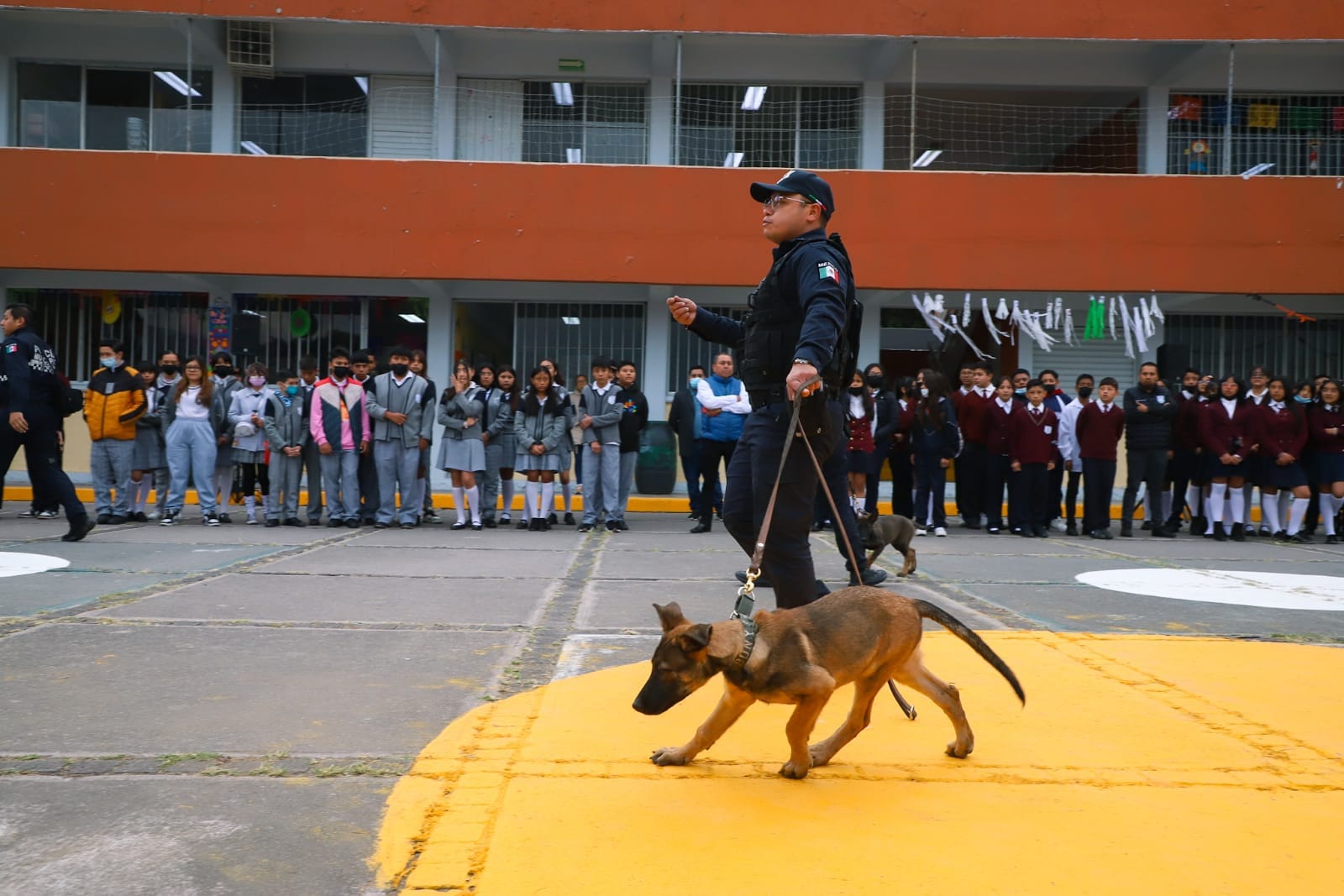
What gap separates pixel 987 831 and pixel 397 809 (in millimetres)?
1672

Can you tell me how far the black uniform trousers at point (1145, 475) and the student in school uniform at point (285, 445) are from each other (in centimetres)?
1022

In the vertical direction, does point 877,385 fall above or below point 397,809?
above

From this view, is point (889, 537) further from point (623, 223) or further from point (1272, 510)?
point (623, 223)

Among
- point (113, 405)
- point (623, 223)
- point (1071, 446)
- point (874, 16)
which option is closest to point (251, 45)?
point (623, 223)

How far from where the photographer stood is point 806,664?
3.22 m

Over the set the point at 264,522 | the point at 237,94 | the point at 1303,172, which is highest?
the point at 237,94

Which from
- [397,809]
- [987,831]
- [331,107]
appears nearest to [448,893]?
[397,809]

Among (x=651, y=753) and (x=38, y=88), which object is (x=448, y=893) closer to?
(x=651, y=753)

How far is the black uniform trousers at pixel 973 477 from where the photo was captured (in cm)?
1383

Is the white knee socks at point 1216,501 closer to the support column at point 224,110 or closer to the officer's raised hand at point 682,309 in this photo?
the officer's raised hand at point 682,309

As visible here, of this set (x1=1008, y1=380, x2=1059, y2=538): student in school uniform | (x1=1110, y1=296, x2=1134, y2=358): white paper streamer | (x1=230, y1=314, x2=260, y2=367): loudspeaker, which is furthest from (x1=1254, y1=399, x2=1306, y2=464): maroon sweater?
(x1=230, y1=314, x2=260, y2=367): loudspeaker

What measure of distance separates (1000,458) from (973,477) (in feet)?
1.71

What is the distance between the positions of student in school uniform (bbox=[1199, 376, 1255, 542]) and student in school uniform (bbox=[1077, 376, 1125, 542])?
1.17 m

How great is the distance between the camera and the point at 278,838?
2.82 metres
